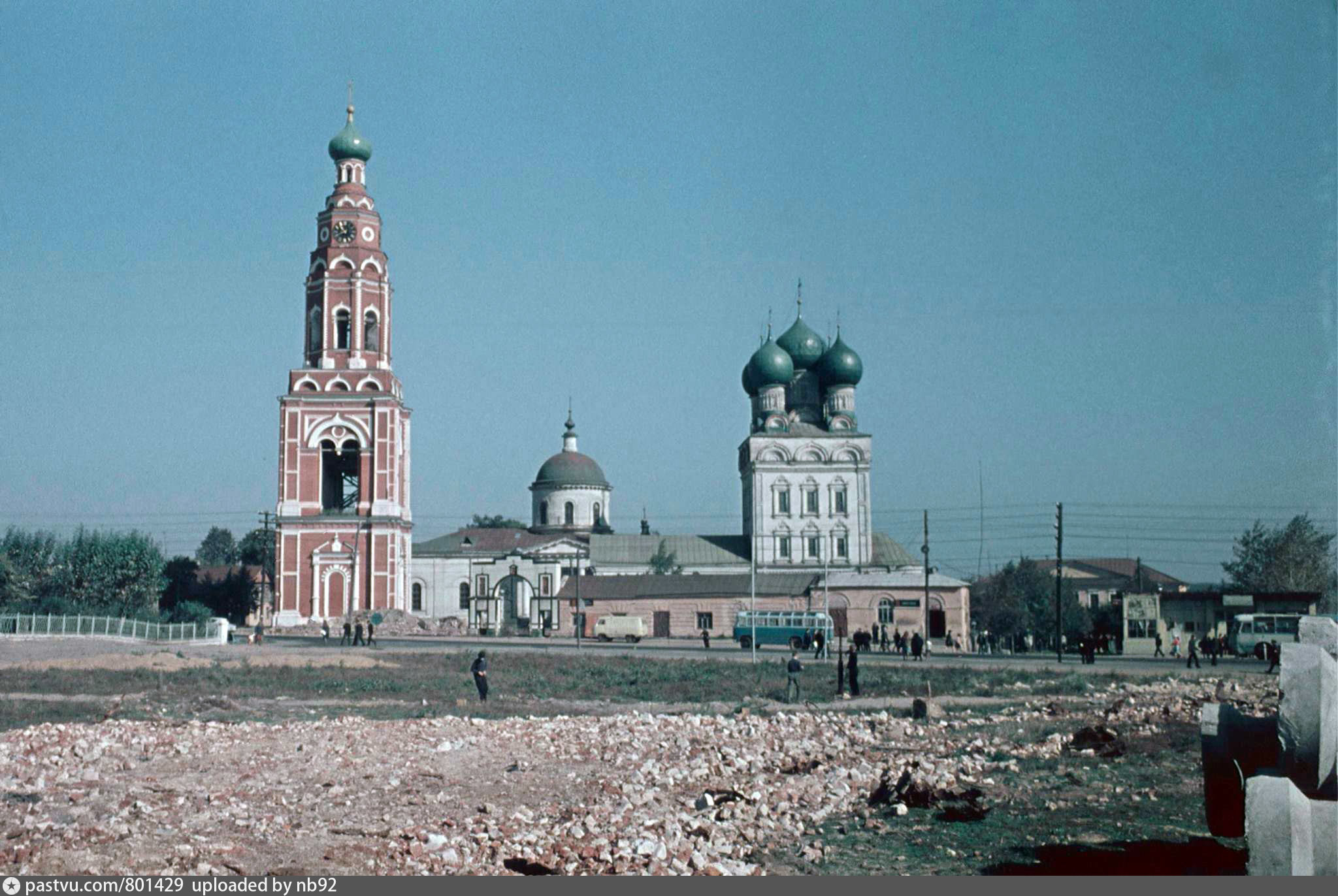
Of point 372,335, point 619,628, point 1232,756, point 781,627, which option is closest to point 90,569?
point 372,335

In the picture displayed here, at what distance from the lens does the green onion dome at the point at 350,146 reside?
214 feet

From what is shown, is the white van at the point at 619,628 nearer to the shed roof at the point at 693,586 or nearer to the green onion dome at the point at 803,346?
the shed roof at the point at 693,586

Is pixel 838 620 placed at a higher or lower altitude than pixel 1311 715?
lower

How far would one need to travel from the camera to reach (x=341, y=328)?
213 feet

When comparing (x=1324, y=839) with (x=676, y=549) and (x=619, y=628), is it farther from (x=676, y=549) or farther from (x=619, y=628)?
(x=676, y=549)

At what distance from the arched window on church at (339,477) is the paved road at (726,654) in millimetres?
9226

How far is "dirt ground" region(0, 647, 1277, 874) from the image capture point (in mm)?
11078

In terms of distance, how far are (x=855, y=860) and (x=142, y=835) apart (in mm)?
6334

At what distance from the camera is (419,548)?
8512 centimetres

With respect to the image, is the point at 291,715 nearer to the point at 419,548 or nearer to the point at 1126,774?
the point at 1126,774

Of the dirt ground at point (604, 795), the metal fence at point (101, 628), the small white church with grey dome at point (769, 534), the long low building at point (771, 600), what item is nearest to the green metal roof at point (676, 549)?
the small white church with grey dome at point (769, 534)

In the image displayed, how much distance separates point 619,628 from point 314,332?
21347mm

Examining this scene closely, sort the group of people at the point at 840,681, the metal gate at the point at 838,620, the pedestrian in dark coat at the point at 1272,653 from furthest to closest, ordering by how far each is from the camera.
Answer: the metal gate at the point at 838,620, the pedestrian in dark coat at the point at 1272,653, the group of people at the point at 840,681

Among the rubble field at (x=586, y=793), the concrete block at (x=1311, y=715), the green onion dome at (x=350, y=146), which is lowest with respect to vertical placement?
the rubble field at (x=586, y=793)
